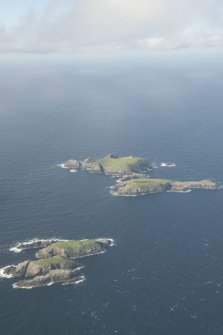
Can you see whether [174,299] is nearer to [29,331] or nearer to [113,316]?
[113,316]

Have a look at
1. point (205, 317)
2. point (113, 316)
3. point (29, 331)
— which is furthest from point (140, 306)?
point (29, 331)

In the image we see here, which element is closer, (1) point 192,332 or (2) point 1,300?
(1) point 192,332

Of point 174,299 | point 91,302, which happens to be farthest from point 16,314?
point 174,299

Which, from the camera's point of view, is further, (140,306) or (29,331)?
(140,306)

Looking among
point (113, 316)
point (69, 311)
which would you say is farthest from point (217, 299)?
point (69, 311)

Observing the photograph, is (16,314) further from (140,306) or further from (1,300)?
(140,306)

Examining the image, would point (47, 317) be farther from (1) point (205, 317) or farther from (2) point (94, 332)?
(1) point (205, 317)

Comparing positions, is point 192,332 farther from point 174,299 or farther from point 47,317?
point 47,317
